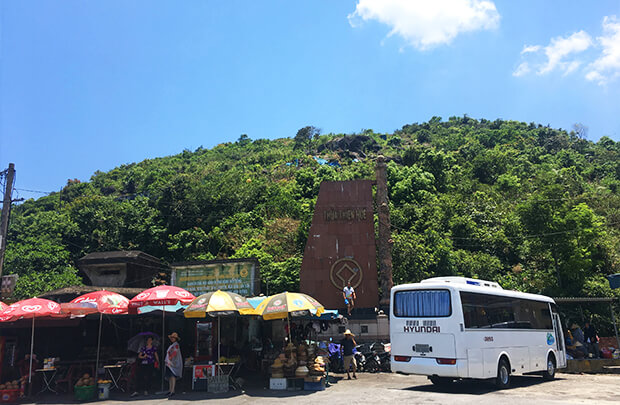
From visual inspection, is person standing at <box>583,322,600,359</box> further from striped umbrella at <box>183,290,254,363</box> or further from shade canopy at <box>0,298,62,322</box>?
shade canopy at <box>0,298,62,322</box>

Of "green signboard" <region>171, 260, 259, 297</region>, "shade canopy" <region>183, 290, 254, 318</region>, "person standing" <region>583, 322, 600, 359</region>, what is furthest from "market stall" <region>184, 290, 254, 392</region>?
"person standing" <region>583, 322, 600, 359</region>

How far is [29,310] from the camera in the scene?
1166 centimetres

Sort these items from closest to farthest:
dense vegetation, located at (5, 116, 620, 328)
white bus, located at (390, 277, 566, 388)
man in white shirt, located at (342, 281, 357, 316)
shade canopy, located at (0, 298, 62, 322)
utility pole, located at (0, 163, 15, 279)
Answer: white bus, located at (390, 277, 566, 388) → shade canopy, located at (0, 298, 62, 322) → utility pole, located at (0, 163, 15, 279) → man in white shirt, located at (342, 281, 357, 316) → dense vegetation, located at (5, 116, 620, 328)

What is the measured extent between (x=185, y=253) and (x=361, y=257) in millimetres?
22031

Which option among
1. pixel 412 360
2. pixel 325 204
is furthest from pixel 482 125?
pixel 412 360

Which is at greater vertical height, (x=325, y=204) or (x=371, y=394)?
(x=325, y=204)

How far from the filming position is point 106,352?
1460 cm

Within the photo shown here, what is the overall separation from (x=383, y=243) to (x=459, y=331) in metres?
11.0

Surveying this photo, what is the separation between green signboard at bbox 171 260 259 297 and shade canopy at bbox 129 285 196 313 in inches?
285

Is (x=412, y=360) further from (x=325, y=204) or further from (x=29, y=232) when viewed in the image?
(x=29, y=232)

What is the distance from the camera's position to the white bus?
10.5 m

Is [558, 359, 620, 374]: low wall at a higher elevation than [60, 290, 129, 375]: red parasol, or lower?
lower

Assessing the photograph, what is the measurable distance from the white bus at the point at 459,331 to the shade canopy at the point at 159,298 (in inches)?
247

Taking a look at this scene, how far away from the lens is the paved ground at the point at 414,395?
9.66 metres
